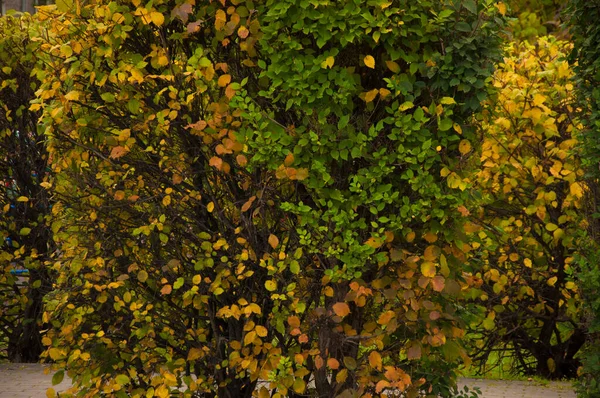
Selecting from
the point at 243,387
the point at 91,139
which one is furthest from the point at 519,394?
the point at 91,139

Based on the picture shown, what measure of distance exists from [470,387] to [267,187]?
3681mm

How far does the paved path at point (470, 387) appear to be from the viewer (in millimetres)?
7340

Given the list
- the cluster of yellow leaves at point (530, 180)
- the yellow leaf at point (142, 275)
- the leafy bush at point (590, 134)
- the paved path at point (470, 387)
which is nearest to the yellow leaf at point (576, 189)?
the cluster of yellow leaves at point (530, 180)

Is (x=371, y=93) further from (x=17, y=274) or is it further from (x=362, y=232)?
(x=17, y=274)

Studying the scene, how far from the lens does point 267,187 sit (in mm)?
4699

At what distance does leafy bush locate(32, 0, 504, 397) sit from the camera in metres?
4.41

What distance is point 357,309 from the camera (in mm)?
4746

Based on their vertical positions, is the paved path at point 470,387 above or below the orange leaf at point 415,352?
below

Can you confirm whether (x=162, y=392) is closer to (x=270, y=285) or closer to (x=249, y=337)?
(x=249, y=337)

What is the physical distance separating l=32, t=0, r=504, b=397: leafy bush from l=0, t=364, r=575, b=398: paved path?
2.21 metres

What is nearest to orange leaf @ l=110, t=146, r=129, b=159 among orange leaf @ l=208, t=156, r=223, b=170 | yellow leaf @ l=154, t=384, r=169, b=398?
orange leaf @ l=208, t=156, r=223, b=170

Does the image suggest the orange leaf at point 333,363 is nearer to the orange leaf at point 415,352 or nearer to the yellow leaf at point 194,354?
the orange leaf at point 415,352

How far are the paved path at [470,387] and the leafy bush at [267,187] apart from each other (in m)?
2.21

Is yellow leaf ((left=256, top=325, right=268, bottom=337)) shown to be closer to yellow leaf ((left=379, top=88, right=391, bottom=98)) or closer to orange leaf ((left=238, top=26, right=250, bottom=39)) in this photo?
yellow leaf ((left=379, top=88, right=391, bottom=98))
